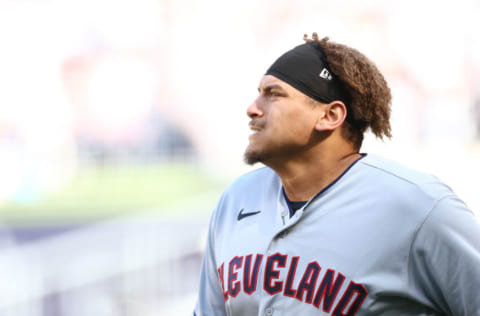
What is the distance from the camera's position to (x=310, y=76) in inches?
75.4

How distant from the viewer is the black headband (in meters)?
1.91

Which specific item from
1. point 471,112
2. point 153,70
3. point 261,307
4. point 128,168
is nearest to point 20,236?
point 128,168


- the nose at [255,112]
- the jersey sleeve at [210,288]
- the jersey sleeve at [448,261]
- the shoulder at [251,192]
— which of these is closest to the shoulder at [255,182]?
the shoulder at [251,192]

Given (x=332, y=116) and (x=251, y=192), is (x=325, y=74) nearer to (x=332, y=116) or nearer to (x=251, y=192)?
(x=332, y=116)

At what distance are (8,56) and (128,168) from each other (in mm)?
2381

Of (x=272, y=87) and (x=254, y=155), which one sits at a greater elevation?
(x=272, y=87)

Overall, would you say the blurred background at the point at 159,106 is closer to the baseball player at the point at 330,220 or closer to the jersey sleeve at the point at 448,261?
the baseball player at the point at 330,220

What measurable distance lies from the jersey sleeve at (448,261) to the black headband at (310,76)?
524 mm

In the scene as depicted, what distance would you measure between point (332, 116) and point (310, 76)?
5.7 inches

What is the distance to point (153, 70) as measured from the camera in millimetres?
8320

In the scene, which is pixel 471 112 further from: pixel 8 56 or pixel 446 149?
pixel 8 56

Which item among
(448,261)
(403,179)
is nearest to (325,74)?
(403,179)

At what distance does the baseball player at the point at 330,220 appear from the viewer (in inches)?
62.0

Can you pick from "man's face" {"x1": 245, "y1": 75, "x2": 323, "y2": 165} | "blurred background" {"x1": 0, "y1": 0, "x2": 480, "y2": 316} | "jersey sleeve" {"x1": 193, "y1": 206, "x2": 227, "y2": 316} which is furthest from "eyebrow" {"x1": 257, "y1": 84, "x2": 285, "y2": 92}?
"blurred background" {"x1": 0, "y1": 0, "x2": 480, "y2": 316}
